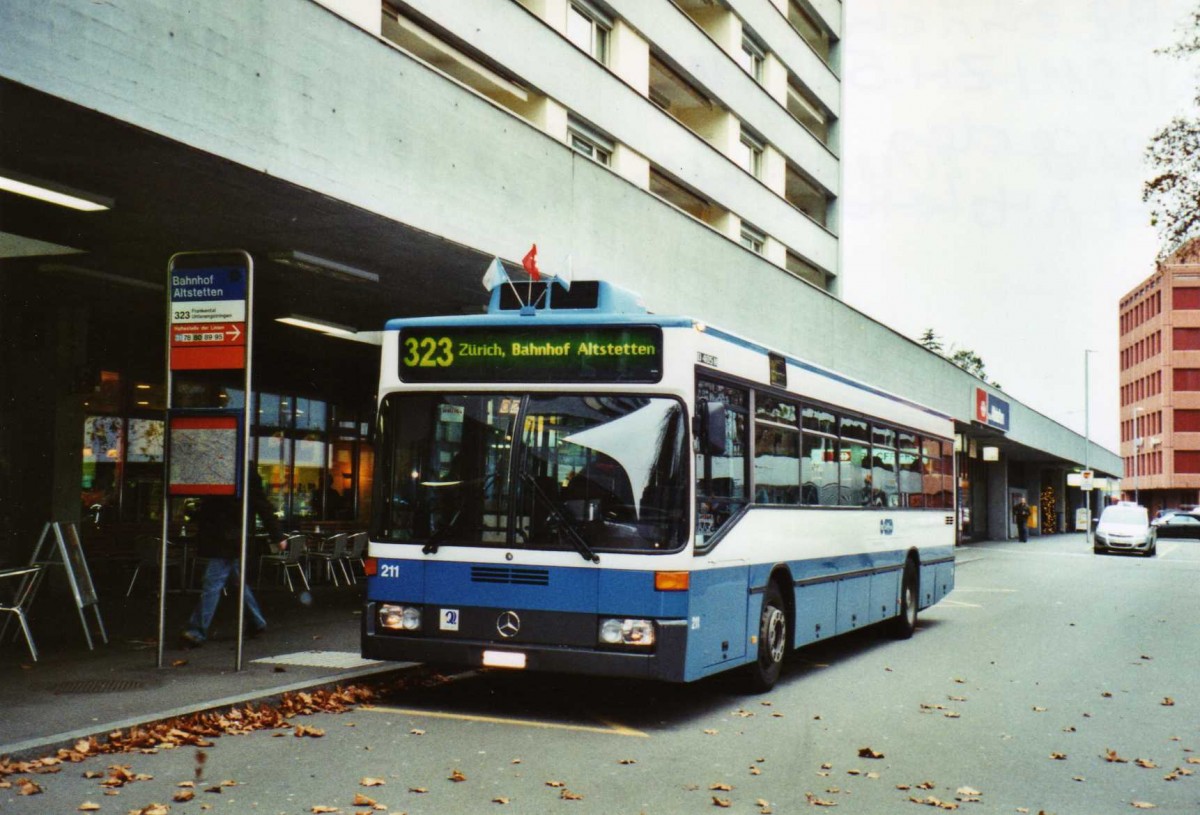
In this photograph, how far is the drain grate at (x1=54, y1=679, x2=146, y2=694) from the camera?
9047mm

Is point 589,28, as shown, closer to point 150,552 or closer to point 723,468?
point 150,552

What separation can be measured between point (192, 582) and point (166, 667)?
8.19 m

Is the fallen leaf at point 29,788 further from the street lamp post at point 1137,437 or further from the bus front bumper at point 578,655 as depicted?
the street lamp post at point 1137,437

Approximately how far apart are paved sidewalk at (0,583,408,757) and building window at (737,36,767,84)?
20006 millimetres

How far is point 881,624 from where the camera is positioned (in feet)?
52.5

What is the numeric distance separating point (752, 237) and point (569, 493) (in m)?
24.1

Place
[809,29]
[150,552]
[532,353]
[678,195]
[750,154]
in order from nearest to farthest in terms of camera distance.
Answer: [532,353]
[150,552]
[678,195]
[750,154]
[809,29]

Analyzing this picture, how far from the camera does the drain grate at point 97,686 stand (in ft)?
29.7

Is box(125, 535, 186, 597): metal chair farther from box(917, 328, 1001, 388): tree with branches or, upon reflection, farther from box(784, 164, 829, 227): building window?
box(917, 328, 1001, 388): tree with branches

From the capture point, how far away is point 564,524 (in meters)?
8.49

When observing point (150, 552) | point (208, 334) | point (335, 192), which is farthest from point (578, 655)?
point (150, 552)

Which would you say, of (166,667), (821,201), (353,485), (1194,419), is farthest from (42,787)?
(1194,419)

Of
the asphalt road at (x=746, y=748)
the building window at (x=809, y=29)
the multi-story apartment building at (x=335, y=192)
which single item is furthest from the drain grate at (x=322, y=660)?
the building window at (x=809, y=29)

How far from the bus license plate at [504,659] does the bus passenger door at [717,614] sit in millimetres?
1164
